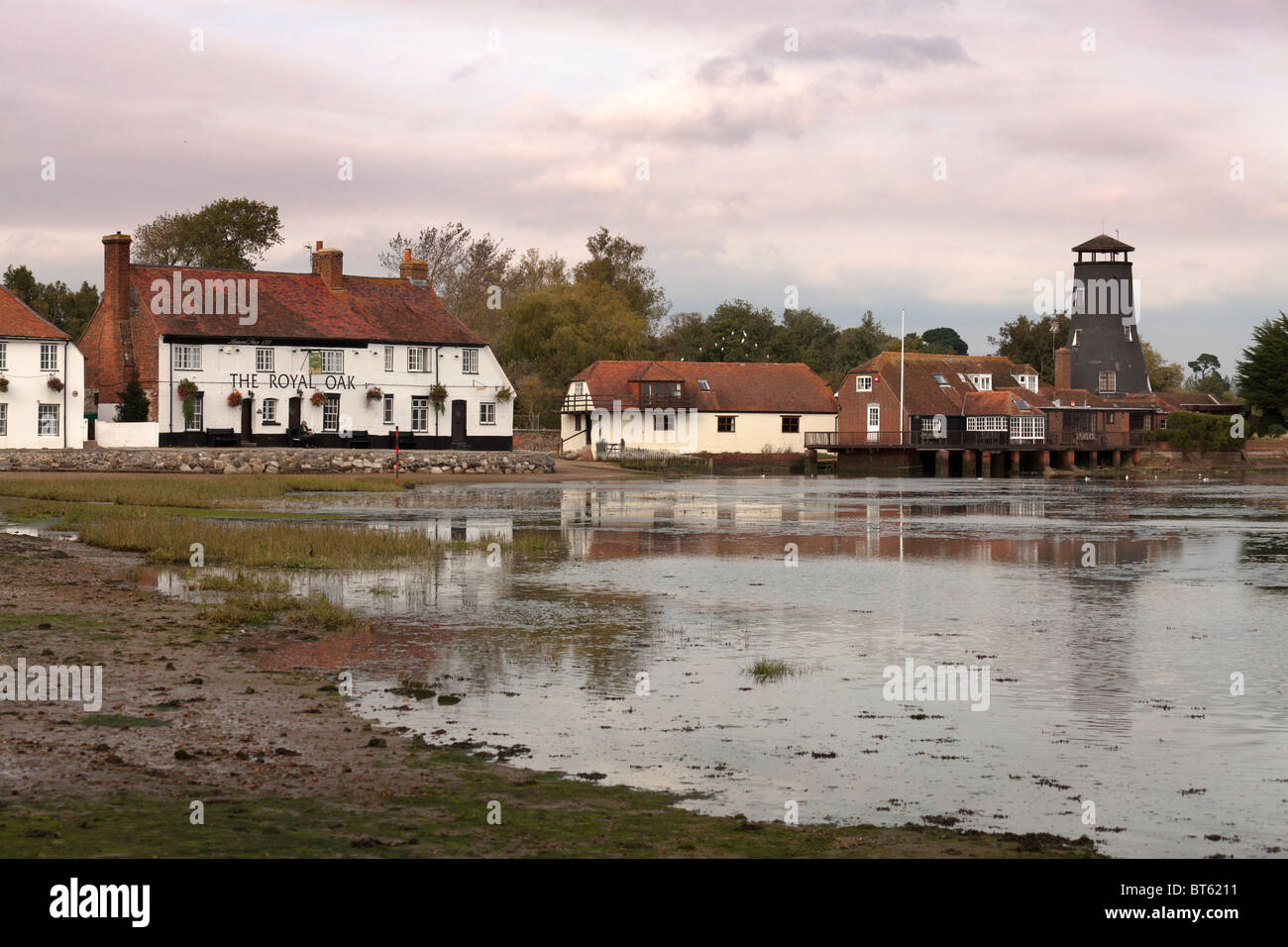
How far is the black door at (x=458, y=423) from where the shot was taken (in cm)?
7494

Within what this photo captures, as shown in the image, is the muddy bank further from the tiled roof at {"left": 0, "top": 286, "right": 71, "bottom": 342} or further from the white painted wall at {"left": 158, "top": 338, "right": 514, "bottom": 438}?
the white painted wall at {"left": 158, "top": 338, "right": 514, "bottom": 438}

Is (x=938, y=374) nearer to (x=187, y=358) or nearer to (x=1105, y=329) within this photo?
(x=1105, y=329)

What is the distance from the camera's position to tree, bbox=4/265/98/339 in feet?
289

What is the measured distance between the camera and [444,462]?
230 feet

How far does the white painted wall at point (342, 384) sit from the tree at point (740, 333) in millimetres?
49043

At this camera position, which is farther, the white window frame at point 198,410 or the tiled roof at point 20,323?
the white window frame at point 198,410

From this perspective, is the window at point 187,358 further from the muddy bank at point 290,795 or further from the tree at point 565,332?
the muddy bank at point 290,795

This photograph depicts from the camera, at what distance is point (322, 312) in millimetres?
72312

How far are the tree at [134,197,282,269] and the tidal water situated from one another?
58682 millimetres

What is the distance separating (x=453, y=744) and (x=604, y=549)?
20310mm

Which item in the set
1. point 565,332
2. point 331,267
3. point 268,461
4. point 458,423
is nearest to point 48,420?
point 268,461

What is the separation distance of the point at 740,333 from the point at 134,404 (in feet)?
225

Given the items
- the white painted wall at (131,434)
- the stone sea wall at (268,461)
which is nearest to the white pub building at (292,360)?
the white painted wall at (131,434)
